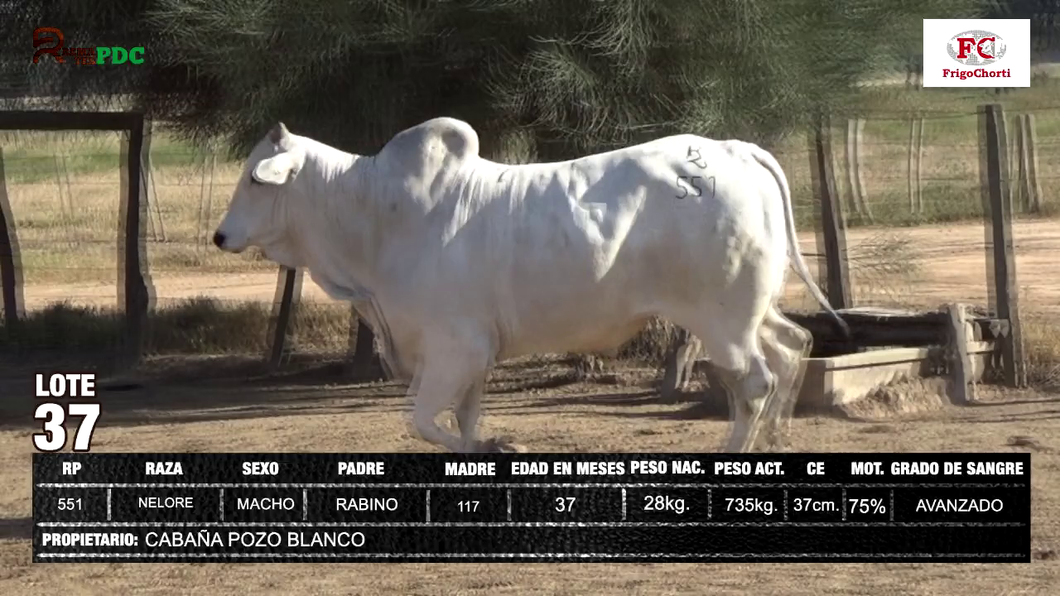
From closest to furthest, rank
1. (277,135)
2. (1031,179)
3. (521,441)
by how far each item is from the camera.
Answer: (277,135) → (521,441) → (1031,179)

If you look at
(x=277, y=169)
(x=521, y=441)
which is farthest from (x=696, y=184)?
(x=521, y=441)

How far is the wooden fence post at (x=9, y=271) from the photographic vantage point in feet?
43.9

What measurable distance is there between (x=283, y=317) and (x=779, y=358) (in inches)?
213

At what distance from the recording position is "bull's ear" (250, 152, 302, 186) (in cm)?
764

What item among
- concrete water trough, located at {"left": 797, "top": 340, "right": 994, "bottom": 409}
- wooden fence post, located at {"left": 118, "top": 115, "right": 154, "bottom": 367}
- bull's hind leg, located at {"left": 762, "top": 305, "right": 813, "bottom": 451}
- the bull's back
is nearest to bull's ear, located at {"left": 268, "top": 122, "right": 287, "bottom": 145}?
the bull's back

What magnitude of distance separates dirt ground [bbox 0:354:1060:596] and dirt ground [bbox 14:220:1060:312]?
393cm

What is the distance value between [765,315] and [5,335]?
7.79 m

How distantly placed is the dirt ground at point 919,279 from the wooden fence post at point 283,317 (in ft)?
8.53

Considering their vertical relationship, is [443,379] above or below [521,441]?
above

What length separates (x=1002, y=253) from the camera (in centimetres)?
1130

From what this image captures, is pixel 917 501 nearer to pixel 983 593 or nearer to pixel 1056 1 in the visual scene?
pixel 983 593

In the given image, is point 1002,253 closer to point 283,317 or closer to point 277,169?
point 283,317

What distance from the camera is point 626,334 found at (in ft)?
25.6

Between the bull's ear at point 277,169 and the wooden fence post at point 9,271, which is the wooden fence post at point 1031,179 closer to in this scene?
the wooden fence post at point 9,271
